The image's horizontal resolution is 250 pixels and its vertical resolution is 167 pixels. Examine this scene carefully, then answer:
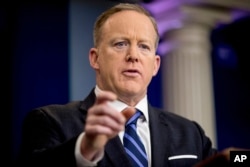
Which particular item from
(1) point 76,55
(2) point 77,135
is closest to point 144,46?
(2) point 77,135

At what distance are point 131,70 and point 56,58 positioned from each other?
1.55 m

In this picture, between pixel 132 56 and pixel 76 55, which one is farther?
pixel 76 55

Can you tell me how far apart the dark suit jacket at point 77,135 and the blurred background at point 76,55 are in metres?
1.35

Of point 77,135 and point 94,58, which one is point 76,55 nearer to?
point 94,58

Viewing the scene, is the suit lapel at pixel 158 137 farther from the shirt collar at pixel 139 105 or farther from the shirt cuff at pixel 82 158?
the shirt cuff at pixel 82 158

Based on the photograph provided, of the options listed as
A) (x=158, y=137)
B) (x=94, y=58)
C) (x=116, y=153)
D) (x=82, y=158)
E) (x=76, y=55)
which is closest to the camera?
(x=82, y=158)

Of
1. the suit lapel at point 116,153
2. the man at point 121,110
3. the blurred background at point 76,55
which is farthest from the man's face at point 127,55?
the blurred background at point 76,55

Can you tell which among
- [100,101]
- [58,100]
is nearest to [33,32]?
[58,100]

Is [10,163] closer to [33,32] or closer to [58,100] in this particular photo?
[58,100]

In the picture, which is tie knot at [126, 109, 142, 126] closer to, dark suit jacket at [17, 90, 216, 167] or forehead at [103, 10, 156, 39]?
dark suit jacket at [17, 90, 216, 167]

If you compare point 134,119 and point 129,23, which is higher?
point 129,23

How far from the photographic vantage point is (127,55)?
136 cm

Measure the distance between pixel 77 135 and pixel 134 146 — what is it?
133 mm

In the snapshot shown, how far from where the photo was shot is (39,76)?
9.07 feet
